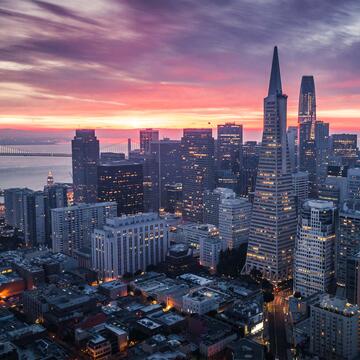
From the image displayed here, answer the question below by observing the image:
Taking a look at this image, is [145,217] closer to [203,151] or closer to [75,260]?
[75,260]

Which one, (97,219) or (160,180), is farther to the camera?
(160,180)

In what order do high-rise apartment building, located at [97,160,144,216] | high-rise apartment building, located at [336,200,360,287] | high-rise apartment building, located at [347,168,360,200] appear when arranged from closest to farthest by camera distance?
high-rise apartment building, located at [336,200,360,287], high-rise apartment building, located at [347,168,360,200], high-rise apartment building, located at [97,160,144,216]

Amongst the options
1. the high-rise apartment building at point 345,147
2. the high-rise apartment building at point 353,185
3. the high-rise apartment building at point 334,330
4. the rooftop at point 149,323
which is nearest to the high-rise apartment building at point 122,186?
the high-rise apartment building at point 353,185

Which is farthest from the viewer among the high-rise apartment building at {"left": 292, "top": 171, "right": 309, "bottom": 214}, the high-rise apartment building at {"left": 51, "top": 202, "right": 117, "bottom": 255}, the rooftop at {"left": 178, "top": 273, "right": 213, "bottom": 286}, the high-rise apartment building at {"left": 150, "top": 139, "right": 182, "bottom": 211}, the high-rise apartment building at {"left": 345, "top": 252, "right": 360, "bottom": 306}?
the high-rise apartment building at {"left": 150, "top": 139, "right": 182, "bottom": 211}

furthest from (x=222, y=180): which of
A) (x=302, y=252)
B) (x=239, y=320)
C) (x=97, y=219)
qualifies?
(x=239, y=320)

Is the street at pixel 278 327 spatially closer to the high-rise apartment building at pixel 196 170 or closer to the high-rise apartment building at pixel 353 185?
the high-rise apartment building at pixel 353 185

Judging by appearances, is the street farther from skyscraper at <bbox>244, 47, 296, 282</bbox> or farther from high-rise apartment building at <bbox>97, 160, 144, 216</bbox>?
high-rise apartment building at <bbox>97, 160, 144, 216</bbox>

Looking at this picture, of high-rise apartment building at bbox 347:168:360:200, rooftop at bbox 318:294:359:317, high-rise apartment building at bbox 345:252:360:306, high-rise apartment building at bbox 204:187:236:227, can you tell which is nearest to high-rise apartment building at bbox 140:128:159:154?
high-rise apartment building at bbox 204:187:236:227
